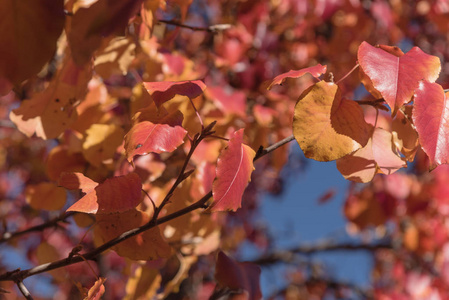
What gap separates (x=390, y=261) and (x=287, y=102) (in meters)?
2.18

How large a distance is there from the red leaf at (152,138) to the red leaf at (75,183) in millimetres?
70

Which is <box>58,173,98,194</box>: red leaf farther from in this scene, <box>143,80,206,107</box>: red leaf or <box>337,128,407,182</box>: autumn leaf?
<box>337,128,407,182</box>: autumn leaf

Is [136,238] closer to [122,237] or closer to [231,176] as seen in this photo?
[122,237]

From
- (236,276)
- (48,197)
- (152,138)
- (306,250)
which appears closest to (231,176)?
(152,138)

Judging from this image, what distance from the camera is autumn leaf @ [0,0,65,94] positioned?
0.34m

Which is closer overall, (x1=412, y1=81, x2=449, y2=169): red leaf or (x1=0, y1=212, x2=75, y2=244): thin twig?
(x1=412, y1=81, x2=449, y2=169): red leaf

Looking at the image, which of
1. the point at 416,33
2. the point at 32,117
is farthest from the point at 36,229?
the point at 416,33

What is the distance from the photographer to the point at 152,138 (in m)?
0.49

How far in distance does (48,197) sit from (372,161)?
2.01 feet

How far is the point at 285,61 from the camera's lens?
2385 mm

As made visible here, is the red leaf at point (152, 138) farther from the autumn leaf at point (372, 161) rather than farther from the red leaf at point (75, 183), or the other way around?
the autumn leaf at point (372, 161)

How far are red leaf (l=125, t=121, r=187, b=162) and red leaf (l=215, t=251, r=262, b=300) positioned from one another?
23 centimetres

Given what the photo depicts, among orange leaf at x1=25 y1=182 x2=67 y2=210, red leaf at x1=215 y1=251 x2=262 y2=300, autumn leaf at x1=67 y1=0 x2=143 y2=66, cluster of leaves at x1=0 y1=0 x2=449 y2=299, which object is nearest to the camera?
autumn leaf at x1=67 y1=0 x2=143 y2=66

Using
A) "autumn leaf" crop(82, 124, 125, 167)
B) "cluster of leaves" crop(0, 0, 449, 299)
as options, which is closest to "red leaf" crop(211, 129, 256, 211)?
"cluster of leaves" crop(0, 0, 449, 299)
